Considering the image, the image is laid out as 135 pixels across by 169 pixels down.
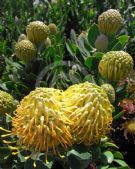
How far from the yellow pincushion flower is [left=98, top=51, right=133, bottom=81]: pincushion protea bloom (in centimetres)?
39

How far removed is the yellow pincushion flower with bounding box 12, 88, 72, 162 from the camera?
1484mm

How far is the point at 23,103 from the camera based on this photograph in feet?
5.10

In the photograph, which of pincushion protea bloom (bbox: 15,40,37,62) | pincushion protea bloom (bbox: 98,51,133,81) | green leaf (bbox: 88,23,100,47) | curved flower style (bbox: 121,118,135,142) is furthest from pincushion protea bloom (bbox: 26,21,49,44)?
curved flower style (bbox: 121,118,135,142)

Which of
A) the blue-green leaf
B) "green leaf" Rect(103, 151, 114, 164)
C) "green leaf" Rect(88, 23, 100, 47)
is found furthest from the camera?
"green leaf" Rect(88, 23, 100, 47)

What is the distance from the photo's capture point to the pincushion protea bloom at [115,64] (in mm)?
1853

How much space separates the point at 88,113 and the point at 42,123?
0.16 m

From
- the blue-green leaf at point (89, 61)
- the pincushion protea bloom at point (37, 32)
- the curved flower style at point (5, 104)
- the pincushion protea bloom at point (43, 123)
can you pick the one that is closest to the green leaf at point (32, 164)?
the pincushion protea bloom at point (43, 123)

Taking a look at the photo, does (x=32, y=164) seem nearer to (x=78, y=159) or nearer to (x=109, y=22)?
(x=78, y=159)

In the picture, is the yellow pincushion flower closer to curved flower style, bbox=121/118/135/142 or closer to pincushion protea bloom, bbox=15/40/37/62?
curved flower style, bbox=121/118/135/142

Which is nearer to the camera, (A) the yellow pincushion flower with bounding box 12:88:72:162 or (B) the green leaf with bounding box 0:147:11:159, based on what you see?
(A) the yellow pincushion flower with bounding box 12:88:72:162

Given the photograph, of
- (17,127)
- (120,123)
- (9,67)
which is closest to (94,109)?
(17,127)

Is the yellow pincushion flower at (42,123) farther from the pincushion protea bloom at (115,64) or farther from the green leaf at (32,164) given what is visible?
the pincushion protea bloom at (115,64)

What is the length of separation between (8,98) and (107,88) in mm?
398

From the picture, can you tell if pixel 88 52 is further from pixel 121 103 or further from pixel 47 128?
pixel 47 128
